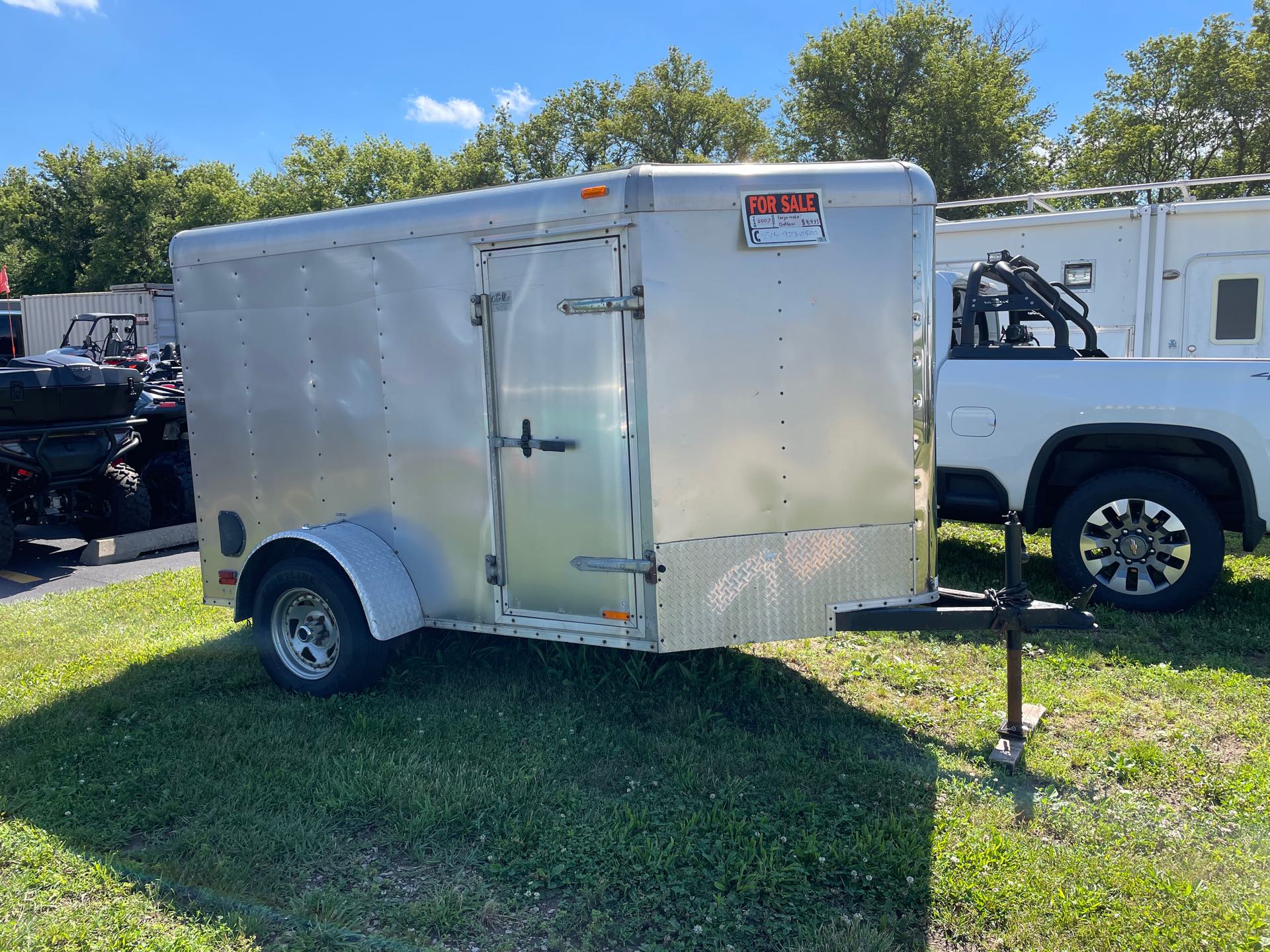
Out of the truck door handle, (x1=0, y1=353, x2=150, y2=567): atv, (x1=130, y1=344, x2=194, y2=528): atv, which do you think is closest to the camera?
the truck door handle

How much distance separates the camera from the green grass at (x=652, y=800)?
3250mm

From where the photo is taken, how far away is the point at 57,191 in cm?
4925

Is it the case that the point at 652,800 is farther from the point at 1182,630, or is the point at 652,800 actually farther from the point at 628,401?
the point at 1182,630

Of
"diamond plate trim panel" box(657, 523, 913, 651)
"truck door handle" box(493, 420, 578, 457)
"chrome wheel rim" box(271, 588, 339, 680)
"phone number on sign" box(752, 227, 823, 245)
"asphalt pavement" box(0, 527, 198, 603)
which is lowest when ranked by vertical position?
"asphalt pavement" box(0, 527, 198, 603)

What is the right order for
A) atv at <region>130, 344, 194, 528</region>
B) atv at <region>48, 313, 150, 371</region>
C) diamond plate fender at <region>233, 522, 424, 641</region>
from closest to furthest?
1. diamond plate fender at <region>233, 522, 424, 641</region>
2. atv at <region>130, 344, 194, 528</region>
3. atv at <region>48, 313, 150, 371</region>

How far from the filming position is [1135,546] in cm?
625

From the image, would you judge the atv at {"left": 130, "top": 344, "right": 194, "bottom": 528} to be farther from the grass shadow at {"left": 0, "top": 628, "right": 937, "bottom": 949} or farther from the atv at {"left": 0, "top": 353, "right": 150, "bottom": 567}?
the grass shadow at {"left": 0, "top": 628, "right": 937, "bottom": 949}

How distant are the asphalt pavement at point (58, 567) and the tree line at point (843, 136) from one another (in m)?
26.9

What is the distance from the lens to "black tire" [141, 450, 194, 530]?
10555 millimetres

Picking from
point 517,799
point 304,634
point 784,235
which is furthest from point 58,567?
point 784,235

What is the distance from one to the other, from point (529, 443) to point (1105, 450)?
415 cm

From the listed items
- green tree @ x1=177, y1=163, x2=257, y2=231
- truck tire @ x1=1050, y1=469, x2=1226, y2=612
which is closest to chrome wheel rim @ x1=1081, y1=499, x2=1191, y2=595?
truck tire @ x1=1050, y1=469, x2=1226, y2=612

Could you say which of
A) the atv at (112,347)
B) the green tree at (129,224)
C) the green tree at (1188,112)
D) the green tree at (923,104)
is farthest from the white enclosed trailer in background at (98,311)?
the green tree at (1188,112)

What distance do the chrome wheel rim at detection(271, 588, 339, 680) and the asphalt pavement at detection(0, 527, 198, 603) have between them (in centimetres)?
388
